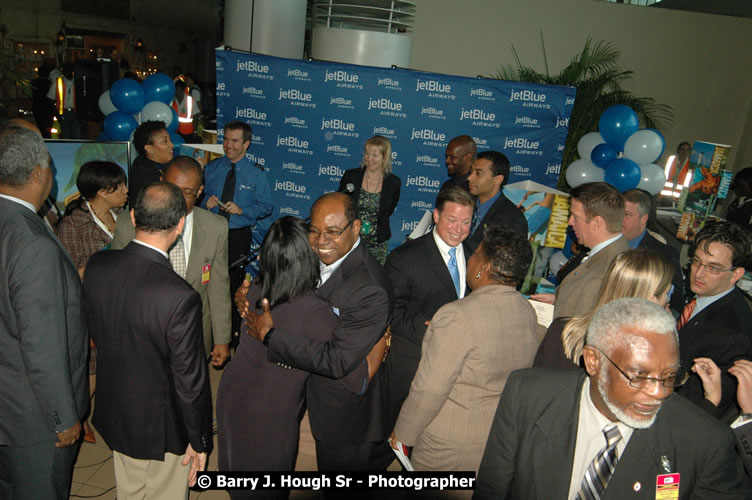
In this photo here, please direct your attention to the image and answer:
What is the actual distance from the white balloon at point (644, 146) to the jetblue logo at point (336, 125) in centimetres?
305

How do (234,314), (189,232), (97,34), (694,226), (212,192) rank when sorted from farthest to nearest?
1. (97,34)
2. (694,226)
3. (212,192)
4. (234,314)
5. (189,232)

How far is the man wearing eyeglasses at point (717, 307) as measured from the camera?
7.65 feet

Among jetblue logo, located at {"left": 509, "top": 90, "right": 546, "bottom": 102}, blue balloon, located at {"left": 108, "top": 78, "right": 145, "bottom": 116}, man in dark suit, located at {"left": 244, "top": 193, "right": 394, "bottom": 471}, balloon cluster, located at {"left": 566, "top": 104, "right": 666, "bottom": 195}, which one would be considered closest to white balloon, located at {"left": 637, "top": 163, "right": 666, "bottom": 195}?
balloon cluster, located at {"left": 566, "top": 104, "right": 666, "bottom": 195}

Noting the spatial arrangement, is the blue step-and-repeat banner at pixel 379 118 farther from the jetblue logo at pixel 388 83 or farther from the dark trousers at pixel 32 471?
the dark trousers at pixel 32 471

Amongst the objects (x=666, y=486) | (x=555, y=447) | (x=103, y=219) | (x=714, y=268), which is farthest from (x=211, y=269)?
(x=714, y=268)

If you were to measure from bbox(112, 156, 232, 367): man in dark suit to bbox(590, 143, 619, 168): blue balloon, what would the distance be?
4354 mm

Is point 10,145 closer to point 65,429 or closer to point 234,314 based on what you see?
point 65,429

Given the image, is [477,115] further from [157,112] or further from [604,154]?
[157,112]

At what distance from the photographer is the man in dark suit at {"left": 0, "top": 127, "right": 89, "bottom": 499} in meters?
2.05

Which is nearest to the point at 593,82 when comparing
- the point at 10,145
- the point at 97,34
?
the point at 10,145

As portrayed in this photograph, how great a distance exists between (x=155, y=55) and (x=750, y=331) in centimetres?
1921

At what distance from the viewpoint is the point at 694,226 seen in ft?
22.7

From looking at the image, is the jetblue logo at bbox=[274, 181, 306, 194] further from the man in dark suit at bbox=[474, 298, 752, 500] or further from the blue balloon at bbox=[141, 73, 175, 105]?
the man in dark suit at bbox=[474, 298, 752, 500]

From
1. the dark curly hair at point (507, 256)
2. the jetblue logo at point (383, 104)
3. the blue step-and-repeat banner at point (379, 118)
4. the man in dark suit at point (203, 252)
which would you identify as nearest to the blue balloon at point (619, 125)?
the blue step-and-repeat banner at point (379, 118)
